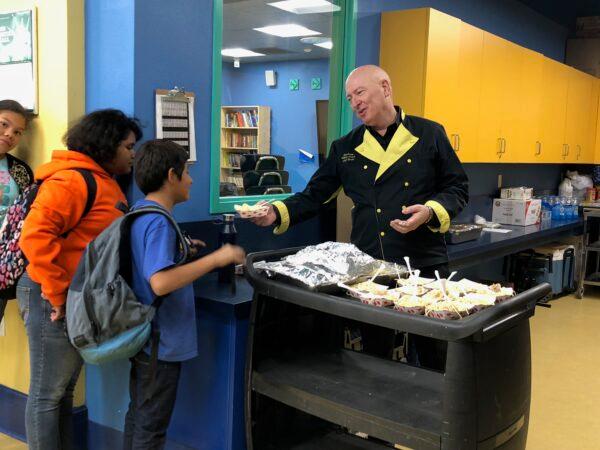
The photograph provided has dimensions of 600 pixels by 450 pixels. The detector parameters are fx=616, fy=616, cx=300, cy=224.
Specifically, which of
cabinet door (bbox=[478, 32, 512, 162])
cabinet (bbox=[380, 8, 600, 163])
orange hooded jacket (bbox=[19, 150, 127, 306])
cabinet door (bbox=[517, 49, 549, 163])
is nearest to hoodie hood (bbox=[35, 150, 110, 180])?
orange hooded jacket (bbox=[19, 150, 127, 306])

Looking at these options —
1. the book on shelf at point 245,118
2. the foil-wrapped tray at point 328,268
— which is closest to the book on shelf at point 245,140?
the book on shelf at point 245,118

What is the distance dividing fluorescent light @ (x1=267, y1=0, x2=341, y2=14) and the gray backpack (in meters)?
2.20

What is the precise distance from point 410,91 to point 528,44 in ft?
9.41

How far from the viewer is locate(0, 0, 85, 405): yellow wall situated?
2.38 m

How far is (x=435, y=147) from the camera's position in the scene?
248cm

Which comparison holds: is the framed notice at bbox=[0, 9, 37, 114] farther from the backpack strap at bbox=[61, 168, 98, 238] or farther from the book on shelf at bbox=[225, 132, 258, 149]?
the book on shelf at bbox=[225, 132, 258, 149]

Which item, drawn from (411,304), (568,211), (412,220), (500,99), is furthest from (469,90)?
(411,304)

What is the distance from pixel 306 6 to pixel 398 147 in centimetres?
243

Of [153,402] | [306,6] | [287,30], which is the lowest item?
[153,402]

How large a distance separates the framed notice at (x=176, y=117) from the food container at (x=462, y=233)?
6.93ft

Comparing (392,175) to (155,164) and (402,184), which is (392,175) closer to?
(402,184)

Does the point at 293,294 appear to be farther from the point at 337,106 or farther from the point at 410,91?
the point at 410,91

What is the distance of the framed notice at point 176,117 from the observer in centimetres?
241

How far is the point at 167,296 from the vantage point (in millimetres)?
1997
